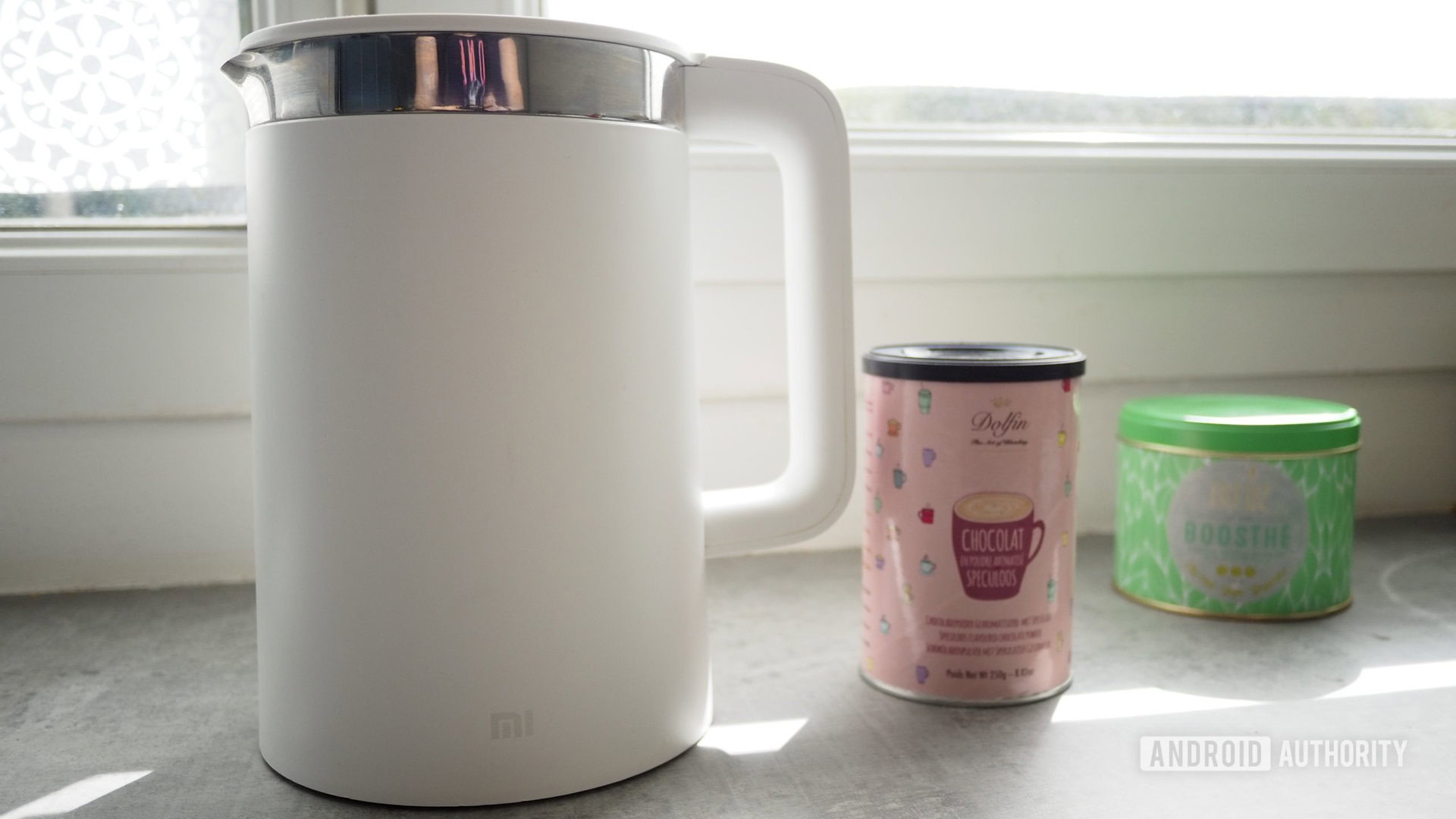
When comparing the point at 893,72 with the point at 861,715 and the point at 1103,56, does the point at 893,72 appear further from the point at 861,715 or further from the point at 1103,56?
the point at 861,715

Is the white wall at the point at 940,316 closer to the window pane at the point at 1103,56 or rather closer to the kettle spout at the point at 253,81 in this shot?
the window pane at the point at 1103,56

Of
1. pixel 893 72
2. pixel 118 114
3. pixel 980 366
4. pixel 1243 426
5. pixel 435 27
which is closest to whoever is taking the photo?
pixel 435 27

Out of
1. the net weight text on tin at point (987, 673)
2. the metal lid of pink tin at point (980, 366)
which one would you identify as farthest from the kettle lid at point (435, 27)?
the net weight text on tin at point (987, 673)

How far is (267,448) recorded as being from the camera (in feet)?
1.41

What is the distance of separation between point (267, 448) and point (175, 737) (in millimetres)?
153

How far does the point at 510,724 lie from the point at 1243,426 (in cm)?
41

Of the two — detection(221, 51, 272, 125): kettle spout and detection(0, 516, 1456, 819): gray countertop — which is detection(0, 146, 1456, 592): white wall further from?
detection(221, 51, 272, 125): kettle spout

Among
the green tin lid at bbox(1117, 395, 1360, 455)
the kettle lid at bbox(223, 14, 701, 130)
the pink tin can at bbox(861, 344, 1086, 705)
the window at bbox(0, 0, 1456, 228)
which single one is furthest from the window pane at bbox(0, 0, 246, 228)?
the green tin lid at bbox(1117, 395, 1360, 455)

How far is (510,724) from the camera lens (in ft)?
1.37

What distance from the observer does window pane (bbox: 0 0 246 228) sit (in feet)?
2.32

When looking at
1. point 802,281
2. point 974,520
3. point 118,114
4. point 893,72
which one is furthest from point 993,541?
point 118,114

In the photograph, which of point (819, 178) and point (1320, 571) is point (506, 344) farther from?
point (1320, 571)

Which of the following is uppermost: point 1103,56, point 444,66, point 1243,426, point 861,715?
point 1103,56

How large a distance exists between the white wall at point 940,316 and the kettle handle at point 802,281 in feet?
0.84
